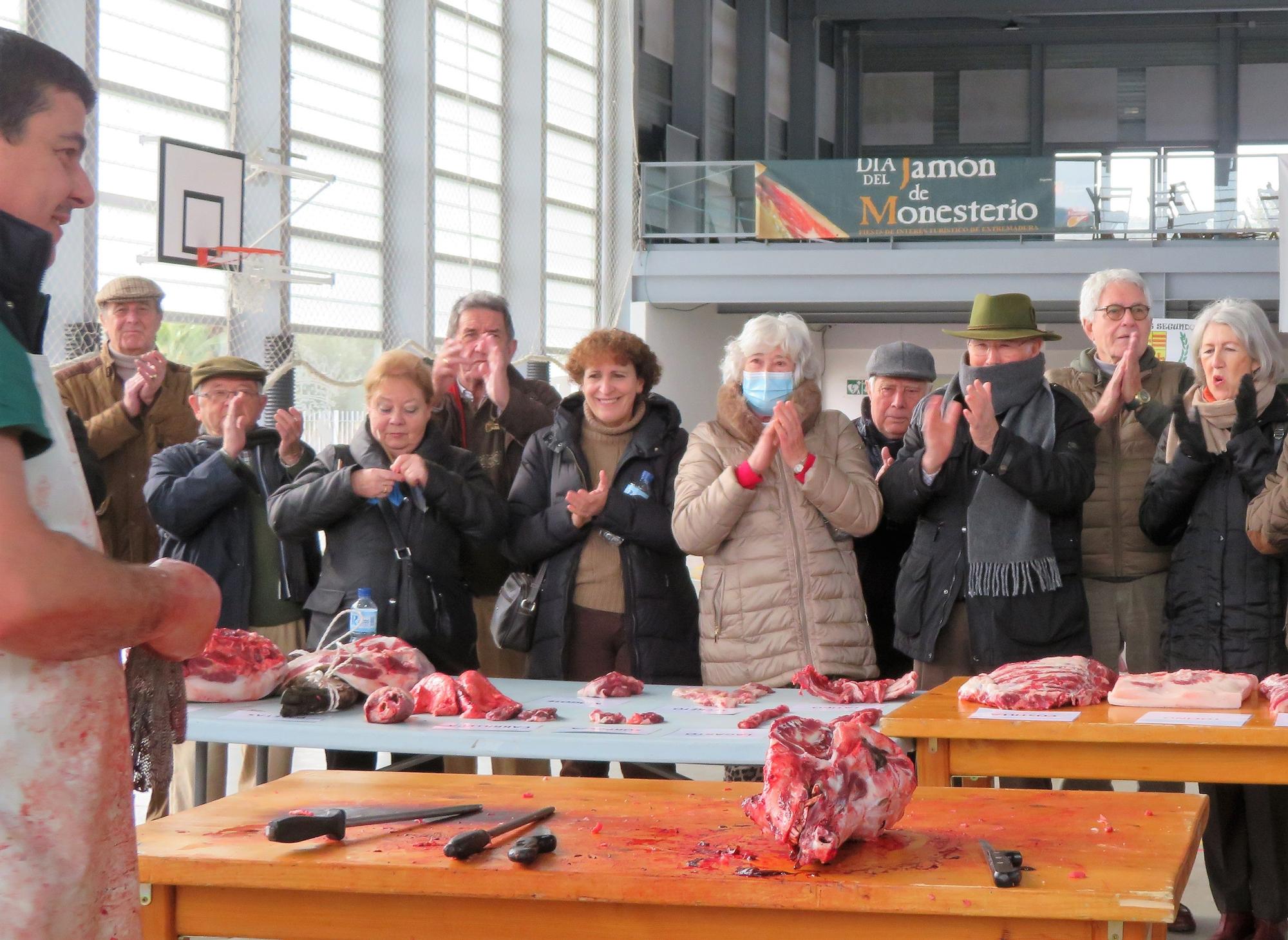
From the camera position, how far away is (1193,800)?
2.18 m

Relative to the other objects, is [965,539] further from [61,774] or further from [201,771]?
[61,774]

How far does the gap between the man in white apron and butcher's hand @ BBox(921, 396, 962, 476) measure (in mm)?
2674

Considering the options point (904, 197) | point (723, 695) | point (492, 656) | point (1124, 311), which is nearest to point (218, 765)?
point (492, 656)

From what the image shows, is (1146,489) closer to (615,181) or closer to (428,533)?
(428,533)

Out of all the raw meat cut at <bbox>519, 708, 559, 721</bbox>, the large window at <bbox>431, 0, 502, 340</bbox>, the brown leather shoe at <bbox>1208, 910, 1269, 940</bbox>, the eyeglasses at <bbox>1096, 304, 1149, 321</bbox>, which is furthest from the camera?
the large window at <bbox>431, 0, 502, 340</bbox>

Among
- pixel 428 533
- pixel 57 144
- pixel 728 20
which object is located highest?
pixel 728 20

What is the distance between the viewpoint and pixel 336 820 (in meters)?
1.98

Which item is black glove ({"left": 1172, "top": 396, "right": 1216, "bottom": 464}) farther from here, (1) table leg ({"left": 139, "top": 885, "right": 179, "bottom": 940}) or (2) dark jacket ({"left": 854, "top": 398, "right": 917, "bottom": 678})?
(1) table leg ({"left": 139, "top": 885, "right": 179, "bottom": 940})

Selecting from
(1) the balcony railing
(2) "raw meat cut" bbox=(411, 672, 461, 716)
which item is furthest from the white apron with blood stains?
(1) the balcony railing

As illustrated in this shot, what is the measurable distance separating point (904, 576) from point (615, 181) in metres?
11.3

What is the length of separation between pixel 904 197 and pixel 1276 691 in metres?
10.5

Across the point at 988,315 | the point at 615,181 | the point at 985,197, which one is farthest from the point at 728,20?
the point at 988,315

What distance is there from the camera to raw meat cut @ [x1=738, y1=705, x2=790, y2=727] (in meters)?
3.04

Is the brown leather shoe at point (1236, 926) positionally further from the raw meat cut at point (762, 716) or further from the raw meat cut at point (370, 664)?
the raw meat cut at point (370, 664)
